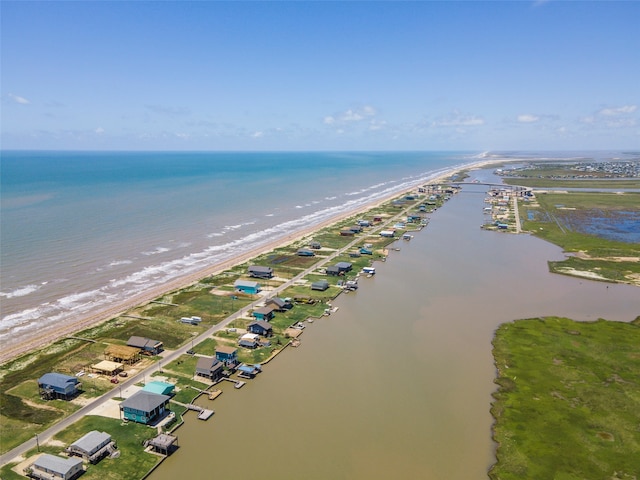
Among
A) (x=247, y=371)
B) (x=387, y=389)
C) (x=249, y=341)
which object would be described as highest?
(x=249, y=341)

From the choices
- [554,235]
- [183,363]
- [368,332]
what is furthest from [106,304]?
[554,235]

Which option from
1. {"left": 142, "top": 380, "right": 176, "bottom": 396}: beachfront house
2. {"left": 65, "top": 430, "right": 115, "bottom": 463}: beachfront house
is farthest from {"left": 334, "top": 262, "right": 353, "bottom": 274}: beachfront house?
{"left": 65, "top": 430, "right": 115, "bottom": 463}: beachfront house

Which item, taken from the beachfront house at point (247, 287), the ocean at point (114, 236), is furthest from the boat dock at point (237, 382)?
the ocean at point (114, 236)

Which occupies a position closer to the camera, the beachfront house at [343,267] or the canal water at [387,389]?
the canal water at [387,389]

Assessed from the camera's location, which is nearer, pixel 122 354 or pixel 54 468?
pixel 54 468

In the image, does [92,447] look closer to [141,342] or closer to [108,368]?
[108,368]

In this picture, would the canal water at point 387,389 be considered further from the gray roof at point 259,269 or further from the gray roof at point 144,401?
the gray roof at point 259,269

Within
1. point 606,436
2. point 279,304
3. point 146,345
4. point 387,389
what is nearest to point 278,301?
point 279,304
